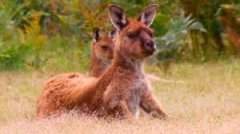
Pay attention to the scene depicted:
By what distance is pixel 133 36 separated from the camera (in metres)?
10.4

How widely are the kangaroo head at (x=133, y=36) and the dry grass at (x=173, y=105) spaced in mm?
784

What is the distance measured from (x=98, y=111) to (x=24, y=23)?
28.9ft

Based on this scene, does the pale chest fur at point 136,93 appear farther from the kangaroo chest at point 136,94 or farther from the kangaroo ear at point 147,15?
the kangaroo ear at point 147,15

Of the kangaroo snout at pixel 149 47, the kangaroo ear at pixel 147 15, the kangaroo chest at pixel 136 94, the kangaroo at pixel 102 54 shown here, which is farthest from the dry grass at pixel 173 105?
the kangaroo ear at pixel 147 15

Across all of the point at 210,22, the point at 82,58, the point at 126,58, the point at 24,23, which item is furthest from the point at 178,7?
the point at 126,58

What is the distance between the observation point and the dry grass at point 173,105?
9227 millimetres

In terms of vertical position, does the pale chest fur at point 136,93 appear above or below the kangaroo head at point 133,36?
below

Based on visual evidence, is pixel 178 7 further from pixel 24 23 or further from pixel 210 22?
pixel 24 23

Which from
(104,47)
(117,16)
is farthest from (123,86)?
(104,47)

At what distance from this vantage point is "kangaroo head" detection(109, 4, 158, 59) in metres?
10.3

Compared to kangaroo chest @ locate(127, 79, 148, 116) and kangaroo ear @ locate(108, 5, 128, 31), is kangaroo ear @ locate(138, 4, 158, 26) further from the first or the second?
kangaroo chest @ locate(127, 79, 148, 116)

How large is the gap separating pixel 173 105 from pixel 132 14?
4369mm

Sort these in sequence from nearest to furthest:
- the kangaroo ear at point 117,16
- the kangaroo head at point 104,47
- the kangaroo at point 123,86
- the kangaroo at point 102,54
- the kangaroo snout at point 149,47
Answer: the kangaroo at point 123,86 < the kangaroo snout at point 149,47 < the kangaroo ear at point 117,16 < the kangaroo at point 102,54 < the kangaroo head at point 104,47

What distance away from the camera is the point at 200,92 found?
13219 mm
